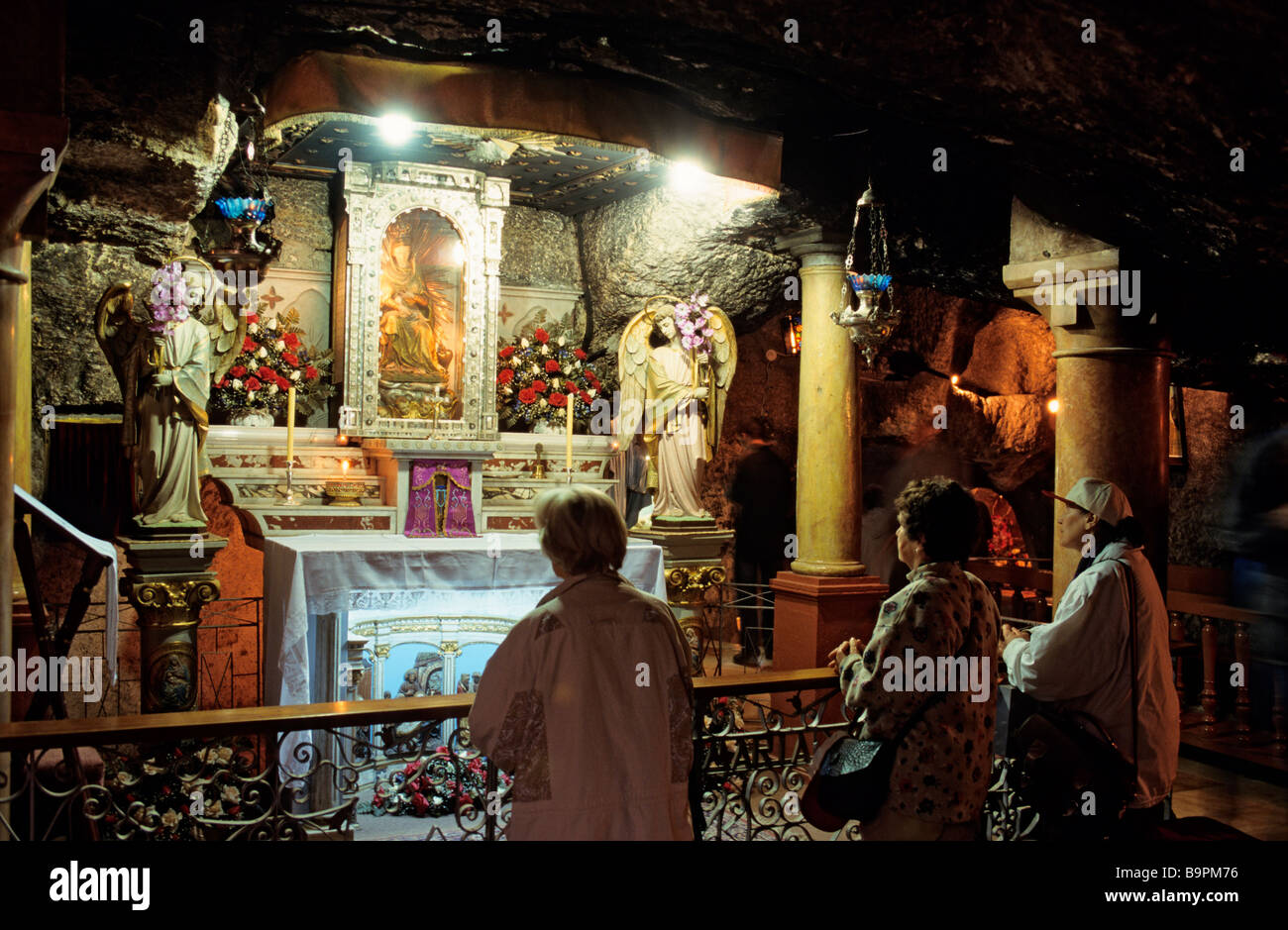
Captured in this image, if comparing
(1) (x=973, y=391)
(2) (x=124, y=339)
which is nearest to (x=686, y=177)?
(2) (x=124, y=339)

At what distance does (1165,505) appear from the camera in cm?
530

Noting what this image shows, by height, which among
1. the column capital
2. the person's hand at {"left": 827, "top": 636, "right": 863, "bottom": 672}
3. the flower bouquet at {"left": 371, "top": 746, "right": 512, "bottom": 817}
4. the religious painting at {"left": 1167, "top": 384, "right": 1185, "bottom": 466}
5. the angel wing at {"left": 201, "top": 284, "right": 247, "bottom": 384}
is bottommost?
the flower bouquet at {"left": 371, "top": 746, "right": 512, "bottom": 817}

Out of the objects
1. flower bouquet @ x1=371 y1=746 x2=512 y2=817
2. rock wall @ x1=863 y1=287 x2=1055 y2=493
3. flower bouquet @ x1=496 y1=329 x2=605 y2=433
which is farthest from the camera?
rock wall @ x1=863 y1=287 x2=1055 y2=493

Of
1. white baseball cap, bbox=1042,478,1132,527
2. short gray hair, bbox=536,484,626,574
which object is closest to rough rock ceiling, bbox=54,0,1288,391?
white baseball cap, bbox=1042,478,1132,527

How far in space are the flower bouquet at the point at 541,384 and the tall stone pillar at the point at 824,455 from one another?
2.25m

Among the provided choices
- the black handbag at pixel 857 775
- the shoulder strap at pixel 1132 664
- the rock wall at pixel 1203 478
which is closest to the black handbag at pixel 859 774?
the black handbag at pixel 857 775

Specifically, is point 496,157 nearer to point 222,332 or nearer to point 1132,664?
point 222,332

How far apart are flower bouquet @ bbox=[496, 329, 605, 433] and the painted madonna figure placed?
259cm

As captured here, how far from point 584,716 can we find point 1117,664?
182cm

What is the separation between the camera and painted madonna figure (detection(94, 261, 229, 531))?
6.94 metres

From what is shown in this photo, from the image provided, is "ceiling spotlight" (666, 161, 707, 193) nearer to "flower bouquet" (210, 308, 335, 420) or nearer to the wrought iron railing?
"flower bouquet" (210, 308, 335, 420)

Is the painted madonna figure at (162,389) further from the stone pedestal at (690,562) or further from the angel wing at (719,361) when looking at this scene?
the angel wing at (719,361)

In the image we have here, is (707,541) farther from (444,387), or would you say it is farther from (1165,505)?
(1165,505)
